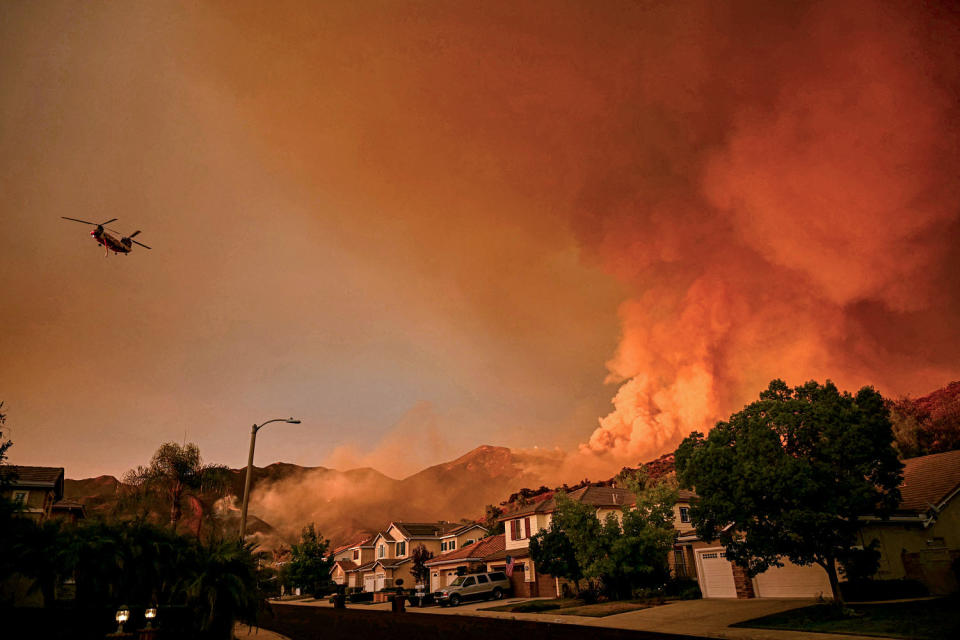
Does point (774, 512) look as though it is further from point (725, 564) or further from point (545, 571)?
point (545, 571)

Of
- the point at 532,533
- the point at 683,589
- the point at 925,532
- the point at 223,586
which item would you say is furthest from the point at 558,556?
the point at 223,586

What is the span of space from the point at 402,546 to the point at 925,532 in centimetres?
5855

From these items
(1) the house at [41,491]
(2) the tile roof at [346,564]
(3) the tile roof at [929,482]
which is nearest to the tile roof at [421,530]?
(2) the tile roof at [346,564]

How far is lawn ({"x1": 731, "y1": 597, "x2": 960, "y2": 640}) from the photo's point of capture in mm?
13930

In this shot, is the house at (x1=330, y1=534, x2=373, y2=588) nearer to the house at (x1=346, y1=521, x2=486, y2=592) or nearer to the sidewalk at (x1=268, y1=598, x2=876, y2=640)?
the house at (x1=346, y1=521, x2=486, y2=592)

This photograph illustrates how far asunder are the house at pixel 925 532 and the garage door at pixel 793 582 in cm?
239

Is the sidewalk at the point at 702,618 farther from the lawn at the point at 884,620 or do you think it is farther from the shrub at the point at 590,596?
the shrub at the point at 590,596

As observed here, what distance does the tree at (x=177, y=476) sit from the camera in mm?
77812

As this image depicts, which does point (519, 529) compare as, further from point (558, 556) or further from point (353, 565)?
point (353, 565)

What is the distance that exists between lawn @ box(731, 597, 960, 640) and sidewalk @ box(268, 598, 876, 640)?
764 mm

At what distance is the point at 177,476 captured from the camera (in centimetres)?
7925

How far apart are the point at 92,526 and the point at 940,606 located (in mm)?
27696

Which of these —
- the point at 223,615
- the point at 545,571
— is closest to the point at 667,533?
the point at 545,571

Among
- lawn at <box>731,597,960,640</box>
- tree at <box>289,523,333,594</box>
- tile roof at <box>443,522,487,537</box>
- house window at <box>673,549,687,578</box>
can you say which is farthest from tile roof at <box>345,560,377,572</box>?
lawn at <box>731,597,960,640</box>
